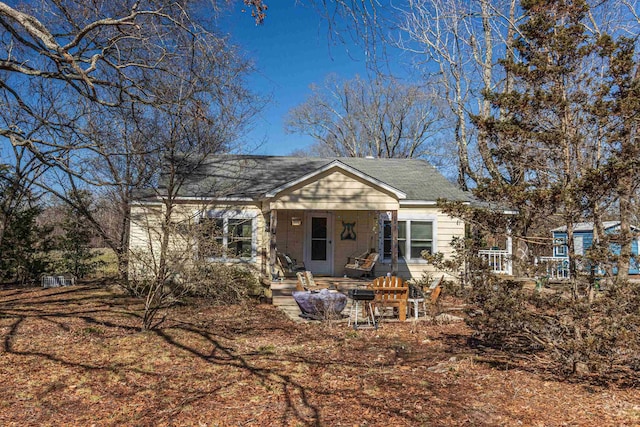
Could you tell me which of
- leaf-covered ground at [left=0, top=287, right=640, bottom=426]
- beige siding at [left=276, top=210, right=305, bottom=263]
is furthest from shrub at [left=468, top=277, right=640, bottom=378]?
beige siding at [left=276, top=210, right=305, bottom=263]

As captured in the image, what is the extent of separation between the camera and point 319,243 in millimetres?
14992

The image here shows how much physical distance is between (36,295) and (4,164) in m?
4.30

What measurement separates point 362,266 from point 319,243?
1.98m

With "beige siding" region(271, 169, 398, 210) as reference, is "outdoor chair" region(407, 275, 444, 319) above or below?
below

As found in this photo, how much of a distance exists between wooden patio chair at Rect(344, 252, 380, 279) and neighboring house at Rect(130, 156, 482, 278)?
0.94ft

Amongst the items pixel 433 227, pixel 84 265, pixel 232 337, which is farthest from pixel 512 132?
pixel 84 265

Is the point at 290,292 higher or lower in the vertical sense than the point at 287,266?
lower

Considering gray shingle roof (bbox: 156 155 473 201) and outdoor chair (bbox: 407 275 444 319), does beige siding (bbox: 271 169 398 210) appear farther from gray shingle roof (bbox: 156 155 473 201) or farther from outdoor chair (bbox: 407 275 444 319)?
outdoor chair (bbox: 407 275 444 319)

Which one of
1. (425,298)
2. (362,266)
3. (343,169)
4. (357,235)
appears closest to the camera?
(425,298)

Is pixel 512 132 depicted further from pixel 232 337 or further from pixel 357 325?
pixel 232 337

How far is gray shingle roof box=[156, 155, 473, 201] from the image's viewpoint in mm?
13930

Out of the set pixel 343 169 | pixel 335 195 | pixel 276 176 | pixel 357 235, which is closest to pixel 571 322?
pixel 335 195

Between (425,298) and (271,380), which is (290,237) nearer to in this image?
(425,298)

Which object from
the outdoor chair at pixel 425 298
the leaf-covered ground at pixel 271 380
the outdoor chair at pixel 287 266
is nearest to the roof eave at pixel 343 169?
the outdoor chair at pixel 287 266
